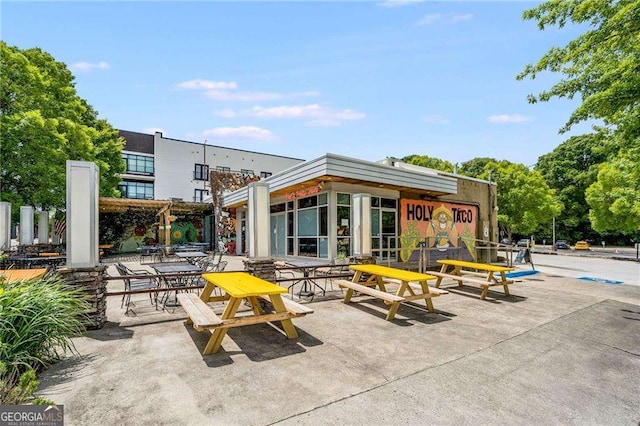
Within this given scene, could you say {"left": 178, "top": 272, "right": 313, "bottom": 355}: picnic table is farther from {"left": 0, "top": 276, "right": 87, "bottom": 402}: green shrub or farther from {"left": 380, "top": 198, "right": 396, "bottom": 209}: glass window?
{"left": 380, "top": 198, "right": 396, "bottom": 209}: glass window

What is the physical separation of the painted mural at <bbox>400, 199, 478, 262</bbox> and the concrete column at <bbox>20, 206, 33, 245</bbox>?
14.0 metres

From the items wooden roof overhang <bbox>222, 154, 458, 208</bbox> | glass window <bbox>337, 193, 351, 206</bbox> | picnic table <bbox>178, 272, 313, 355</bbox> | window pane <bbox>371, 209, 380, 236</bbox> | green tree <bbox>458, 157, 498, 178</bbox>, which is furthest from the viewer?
green tree <bbox>458, 157, 498, 178</bbox>

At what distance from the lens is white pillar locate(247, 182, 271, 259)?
21.2 feet

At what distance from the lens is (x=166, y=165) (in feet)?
108

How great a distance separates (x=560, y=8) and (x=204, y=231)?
2503cm

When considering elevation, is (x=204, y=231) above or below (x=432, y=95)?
below

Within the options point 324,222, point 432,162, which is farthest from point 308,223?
point 432,162

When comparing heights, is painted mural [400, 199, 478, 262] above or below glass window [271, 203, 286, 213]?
below

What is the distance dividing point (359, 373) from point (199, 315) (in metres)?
2.06

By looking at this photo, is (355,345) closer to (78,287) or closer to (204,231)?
(78,287)

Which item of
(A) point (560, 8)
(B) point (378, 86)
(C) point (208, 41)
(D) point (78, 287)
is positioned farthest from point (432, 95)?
(D) point (78, 287)

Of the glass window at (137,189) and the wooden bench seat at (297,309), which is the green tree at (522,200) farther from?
the glass window at (137,189)

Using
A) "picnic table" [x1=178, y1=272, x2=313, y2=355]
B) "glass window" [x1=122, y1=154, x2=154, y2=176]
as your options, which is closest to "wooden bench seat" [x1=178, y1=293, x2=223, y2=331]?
"picnic table" [x1=178, y1=272, x2=313, y2=355]

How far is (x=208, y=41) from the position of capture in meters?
7.84
